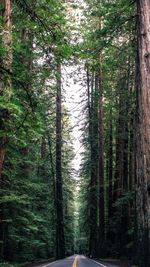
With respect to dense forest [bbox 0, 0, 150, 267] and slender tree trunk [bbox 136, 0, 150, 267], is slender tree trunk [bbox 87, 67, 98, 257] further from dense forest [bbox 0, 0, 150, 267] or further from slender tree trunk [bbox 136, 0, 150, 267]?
slender tree trunk [bbox 136, 0, 150, 267]

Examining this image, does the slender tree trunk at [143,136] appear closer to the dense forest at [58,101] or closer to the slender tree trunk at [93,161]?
the dense forest at [58,101]

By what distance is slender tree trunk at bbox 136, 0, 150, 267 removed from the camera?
771 cm

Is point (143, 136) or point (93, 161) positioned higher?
point (93, 161)

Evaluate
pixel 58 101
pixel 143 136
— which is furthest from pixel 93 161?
pixel 143 136

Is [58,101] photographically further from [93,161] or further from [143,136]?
[143,136]

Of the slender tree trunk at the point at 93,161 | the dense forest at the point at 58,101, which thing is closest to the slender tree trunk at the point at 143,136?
the dense forest at the point at 58,101

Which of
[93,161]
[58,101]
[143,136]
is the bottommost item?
[143,136]

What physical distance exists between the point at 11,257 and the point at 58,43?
41.0 ft

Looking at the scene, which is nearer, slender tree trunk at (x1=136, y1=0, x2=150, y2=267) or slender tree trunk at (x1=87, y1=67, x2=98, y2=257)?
slender tree trunk at (x1=136, y1=0, x2=150, y2=267)

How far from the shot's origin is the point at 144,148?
7.95 metres

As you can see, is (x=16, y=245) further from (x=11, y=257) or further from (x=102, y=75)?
(x=102, y=75)

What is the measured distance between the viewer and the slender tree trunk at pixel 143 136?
7707 mm

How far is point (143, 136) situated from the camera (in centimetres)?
803

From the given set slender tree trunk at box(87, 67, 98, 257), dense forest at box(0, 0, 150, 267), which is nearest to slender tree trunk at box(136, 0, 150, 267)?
dense forest at box(0, 0, 150, 267)
